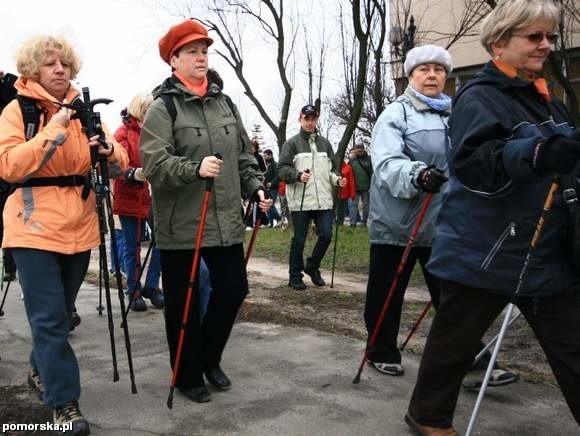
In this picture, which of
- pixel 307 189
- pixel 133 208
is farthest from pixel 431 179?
pixel 307 189

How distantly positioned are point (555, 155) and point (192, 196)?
6.93 feet

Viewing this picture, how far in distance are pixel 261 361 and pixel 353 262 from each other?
5126 mm

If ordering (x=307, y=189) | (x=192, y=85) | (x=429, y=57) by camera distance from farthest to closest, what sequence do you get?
(x=307, y=189)
(x=429, y=57)
(x=192, y=85)

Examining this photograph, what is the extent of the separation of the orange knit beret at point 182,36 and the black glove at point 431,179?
147 centimetres

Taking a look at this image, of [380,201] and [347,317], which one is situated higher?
[380,201]

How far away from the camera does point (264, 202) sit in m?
4.05

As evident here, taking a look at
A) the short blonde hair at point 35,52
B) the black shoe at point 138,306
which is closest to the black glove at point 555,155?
the short blonde hair at point 35,52

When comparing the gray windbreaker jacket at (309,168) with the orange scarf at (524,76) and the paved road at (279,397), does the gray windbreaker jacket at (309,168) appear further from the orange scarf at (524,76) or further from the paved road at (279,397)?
the orange scarf at (524,76)

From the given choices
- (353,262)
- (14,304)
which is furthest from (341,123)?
(14,304)

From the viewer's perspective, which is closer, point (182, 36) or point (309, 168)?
point (182, 36)

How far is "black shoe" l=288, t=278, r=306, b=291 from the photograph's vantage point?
7511mm

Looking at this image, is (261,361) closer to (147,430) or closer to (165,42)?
(147,430)

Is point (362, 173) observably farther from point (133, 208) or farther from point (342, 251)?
point (133, 208)

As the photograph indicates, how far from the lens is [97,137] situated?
349cm
